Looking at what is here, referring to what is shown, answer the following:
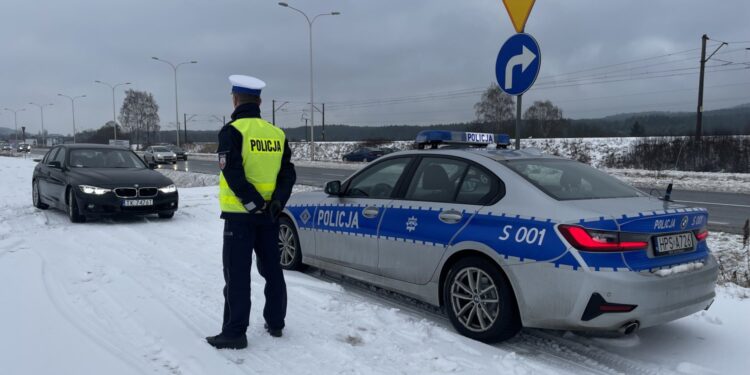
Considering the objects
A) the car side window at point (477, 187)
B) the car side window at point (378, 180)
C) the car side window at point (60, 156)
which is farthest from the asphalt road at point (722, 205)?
the car side window at point (60, 156)

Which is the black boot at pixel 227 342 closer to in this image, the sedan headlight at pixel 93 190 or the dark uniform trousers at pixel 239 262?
the dark uniform trousers at pixel 239 262

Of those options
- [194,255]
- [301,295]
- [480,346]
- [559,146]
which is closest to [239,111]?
[301,295]

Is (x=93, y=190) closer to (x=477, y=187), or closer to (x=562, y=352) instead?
(x=477, y=187)

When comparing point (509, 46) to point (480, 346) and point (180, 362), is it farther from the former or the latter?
point (180, 362)

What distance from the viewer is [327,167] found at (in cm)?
3541

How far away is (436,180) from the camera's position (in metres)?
4.65

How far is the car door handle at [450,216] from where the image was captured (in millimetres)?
4195

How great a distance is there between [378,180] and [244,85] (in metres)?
1.85

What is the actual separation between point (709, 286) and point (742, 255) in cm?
476

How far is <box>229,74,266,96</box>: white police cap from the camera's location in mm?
3797

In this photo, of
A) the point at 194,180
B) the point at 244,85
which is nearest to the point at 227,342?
the point at 244,85

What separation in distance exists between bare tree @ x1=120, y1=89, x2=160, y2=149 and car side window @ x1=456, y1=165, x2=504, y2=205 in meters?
116

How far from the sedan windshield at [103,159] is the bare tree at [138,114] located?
107 m

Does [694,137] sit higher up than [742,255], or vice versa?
[694,137]
